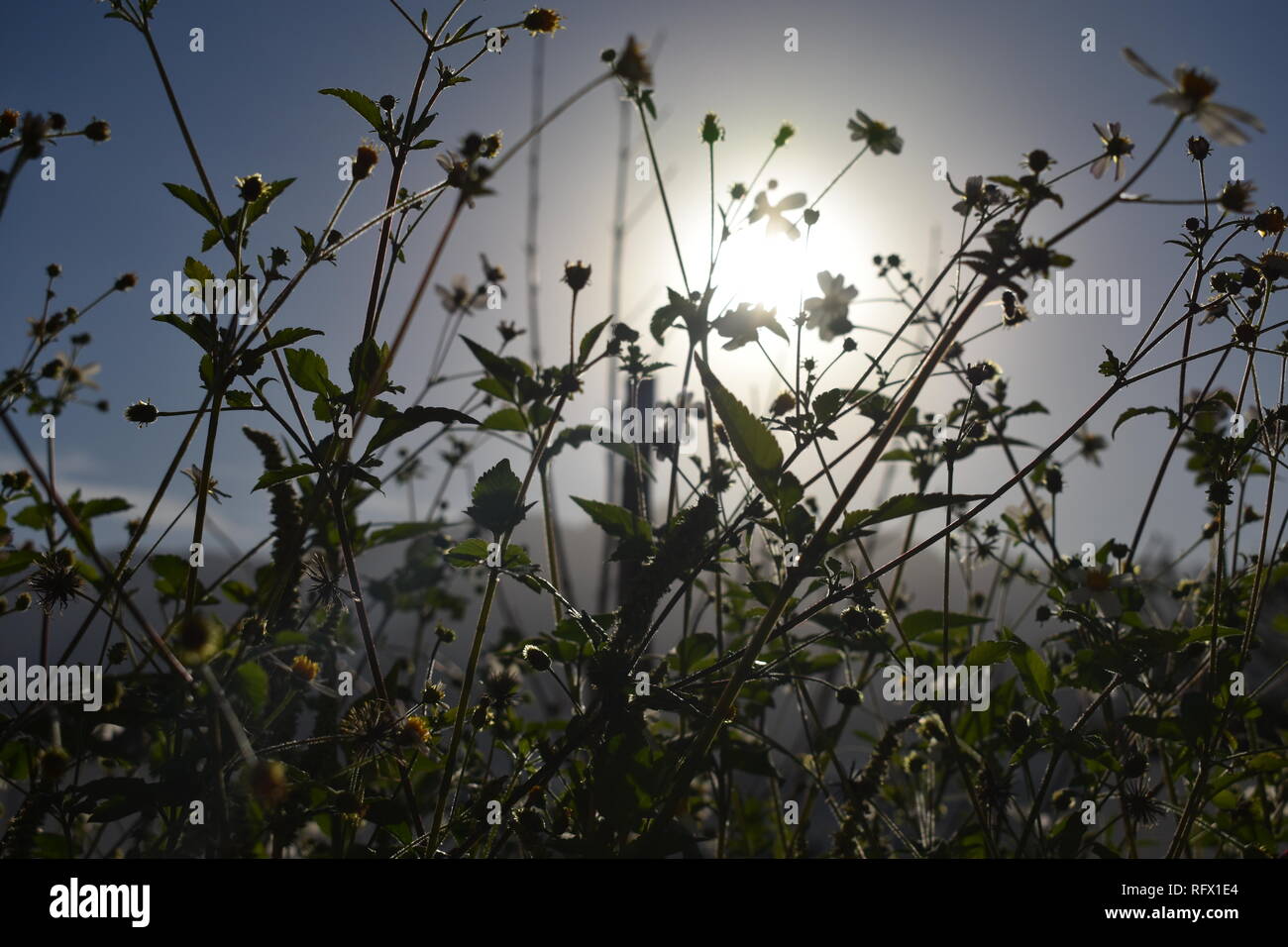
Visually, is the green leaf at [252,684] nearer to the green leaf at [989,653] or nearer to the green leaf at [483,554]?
the green leaf at [483,554]

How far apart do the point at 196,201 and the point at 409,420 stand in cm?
37

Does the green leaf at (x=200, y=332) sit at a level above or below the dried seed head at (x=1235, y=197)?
below

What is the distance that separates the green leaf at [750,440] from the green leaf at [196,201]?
0.64 m

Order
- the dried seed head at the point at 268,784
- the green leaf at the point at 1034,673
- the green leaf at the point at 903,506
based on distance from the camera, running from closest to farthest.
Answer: the dried seed head at the point at 268,784 < the green leaf at the point at 903,506 < the green leaf at the point at 1034,673

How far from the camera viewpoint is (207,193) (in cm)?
94

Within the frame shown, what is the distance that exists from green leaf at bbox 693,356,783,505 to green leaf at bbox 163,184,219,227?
Result: 64cm

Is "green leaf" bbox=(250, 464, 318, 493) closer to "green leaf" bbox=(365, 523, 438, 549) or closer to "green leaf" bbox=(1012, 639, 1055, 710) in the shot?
"green leaf" bbox=(365, 523, 438, 549)

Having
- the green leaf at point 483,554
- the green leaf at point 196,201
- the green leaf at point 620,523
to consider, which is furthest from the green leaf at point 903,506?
the green leaf at point 196,201

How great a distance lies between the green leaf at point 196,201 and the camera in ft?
3.08

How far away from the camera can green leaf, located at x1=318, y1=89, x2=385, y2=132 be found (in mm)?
930

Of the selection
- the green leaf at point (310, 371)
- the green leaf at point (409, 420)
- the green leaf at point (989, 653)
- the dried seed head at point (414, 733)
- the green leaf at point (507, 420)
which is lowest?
the dried seed head at point (414, 733)
